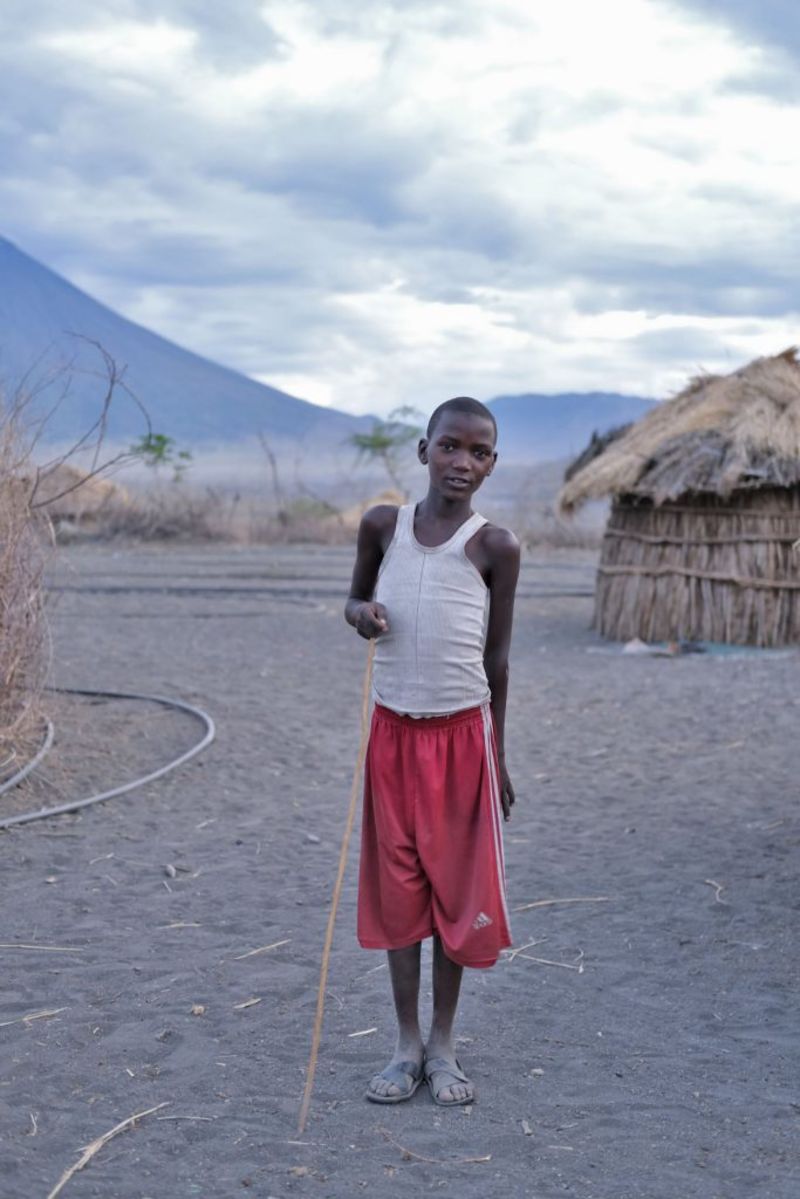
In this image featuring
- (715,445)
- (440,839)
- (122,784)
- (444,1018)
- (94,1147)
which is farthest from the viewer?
(715,445)

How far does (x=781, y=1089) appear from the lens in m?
3.30

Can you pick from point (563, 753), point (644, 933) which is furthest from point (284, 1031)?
point (563, 753)

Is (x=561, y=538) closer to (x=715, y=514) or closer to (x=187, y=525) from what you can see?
(x=187, y=525)

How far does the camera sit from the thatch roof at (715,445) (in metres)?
11.1

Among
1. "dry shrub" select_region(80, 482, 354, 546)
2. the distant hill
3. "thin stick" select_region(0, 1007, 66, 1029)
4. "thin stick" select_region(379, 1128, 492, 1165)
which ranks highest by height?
the distant hill

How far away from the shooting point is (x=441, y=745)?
319 cm

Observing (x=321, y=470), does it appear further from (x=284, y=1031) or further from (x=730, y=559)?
(x=284, y=1031)

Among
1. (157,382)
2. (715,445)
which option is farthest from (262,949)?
(157,382)

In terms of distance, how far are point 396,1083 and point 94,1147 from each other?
0.69 meters

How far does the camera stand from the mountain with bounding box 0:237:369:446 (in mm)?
99188

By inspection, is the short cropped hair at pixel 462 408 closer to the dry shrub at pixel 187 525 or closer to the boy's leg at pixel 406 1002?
the boy's leg at pixel 406 1002

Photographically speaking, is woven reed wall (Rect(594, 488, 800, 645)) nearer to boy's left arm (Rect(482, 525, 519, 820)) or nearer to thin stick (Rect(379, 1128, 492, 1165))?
boy's left arm (Rect(482, 525, 519, 820))

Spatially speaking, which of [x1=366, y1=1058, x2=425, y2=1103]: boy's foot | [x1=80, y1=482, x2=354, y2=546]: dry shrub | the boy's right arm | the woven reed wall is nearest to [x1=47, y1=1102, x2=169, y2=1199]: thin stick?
[x1=366, y1=1058, x2=425, y2=1103]: boy's foot

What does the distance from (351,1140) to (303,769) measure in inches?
165
